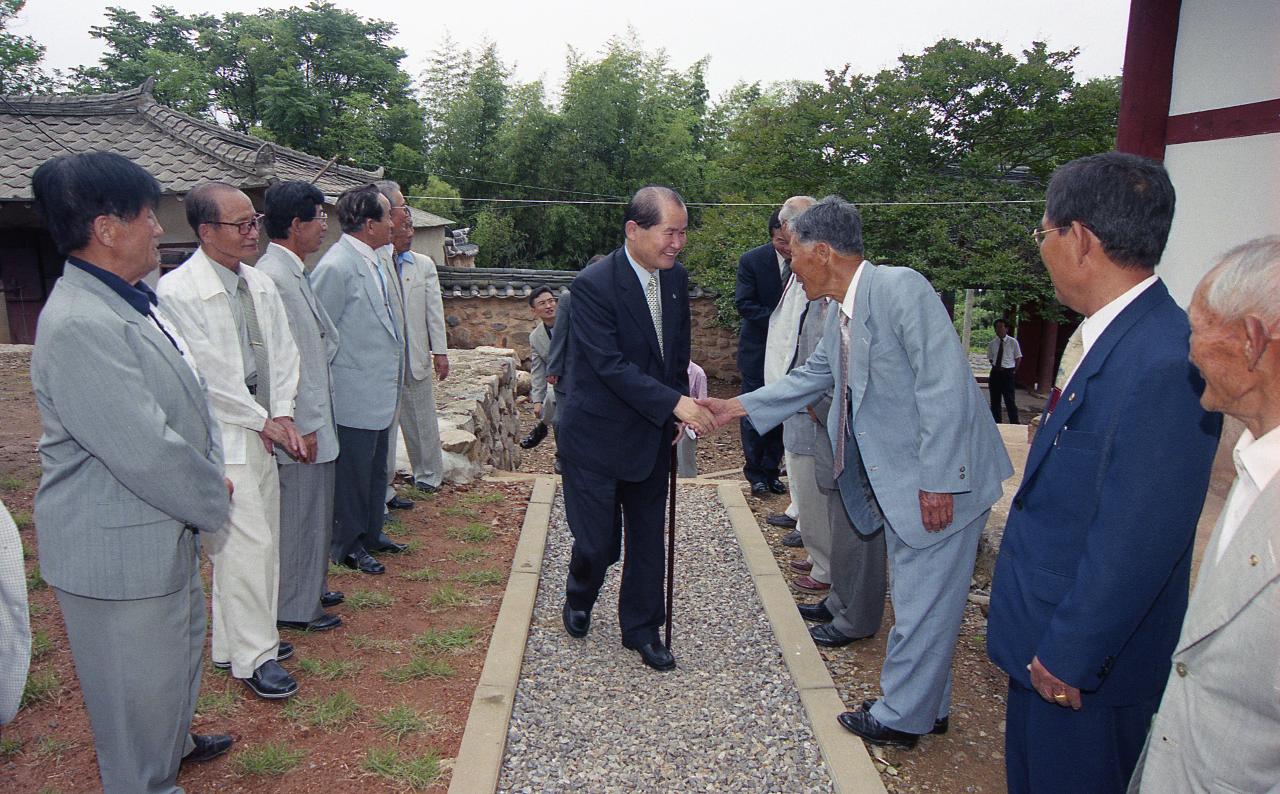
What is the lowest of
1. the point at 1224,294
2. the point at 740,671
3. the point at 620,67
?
the point at 740,671

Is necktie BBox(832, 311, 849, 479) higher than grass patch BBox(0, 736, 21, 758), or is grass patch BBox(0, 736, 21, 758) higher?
necktie BBox(832, 311, 849, 479)

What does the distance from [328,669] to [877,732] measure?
7.28 feet

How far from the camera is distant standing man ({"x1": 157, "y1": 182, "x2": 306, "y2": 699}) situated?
10.1ft

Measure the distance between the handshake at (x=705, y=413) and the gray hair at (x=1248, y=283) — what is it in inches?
83.2

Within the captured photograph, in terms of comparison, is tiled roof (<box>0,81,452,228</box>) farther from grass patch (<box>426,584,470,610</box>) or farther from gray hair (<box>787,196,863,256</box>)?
gray hair (<box>787,196,863,256</box>)

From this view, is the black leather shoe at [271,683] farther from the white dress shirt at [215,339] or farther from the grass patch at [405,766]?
the white dress shirt at [215,339]

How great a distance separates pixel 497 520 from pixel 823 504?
2236mm

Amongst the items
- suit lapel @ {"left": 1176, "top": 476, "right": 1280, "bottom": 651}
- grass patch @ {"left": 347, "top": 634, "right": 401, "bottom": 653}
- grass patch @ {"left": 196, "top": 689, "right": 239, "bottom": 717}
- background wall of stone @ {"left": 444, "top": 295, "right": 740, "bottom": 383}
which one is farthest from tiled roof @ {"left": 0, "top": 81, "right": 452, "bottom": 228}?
suit lapel @ {"left": 1176, "top": 476, "right": 1280, "bottom": 651}

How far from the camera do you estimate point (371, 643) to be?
382 cm

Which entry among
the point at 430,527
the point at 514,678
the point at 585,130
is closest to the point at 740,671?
the point at 514,678

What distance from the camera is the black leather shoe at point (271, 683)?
129 inches

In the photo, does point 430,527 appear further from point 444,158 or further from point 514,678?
point 444,158

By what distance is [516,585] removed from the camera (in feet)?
14.9

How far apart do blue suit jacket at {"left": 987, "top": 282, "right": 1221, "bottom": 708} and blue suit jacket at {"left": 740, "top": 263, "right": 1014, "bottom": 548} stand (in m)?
0.65
